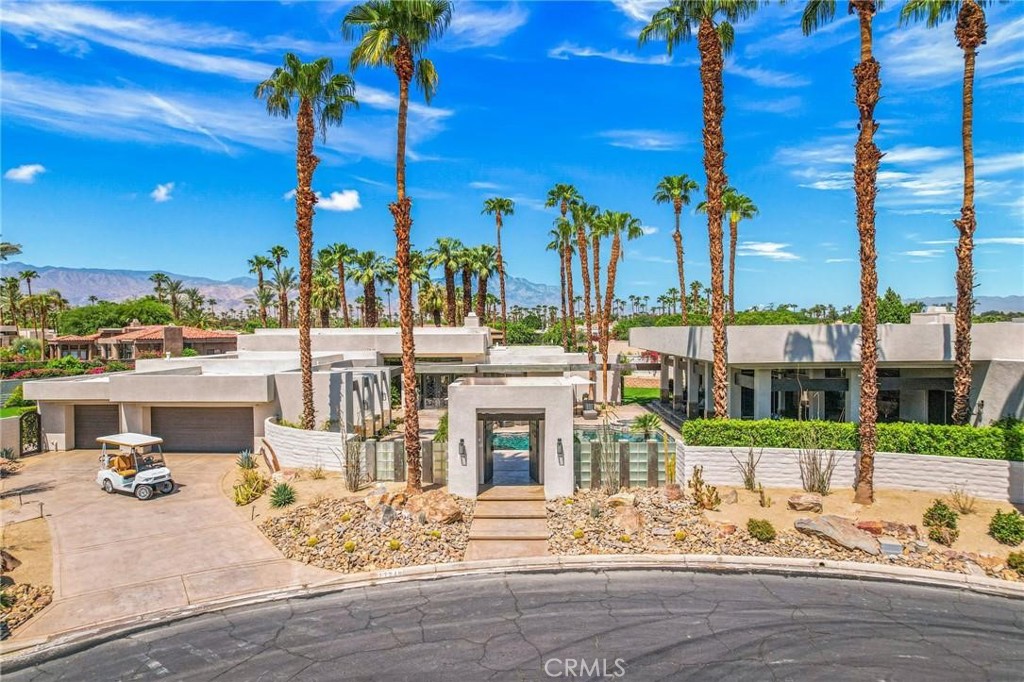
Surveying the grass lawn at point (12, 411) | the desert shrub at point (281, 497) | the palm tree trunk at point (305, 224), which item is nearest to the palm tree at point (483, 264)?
the palm tree trunk at point (305, 224)

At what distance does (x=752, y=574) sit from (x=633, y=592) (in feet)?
11.0

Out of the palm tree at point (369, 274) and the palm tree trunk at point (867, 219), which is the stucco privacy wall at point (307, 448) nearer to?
the palm tree trunk at point (867, 219)

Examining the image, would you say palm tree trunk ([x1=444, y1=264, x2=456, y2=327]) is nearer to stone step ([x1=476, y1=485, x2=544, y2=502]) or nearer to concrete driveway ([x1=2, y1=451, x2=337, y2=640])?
concrete driveway ([x1=2, y1=451, x2=337, y2=640])

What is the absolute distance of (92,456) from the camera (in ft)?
86.4

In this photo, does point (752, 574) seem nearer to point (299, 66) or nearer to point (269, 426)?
point (269, 426)

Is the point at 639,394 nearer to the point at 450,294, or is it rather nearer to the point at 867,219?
the point at 450,294

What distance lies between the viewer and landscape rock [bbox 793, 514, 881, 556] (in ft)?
49.2

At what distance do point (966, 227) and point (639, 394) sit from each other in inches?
1090

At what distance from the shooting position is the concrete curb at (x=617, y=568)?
41.3 ft

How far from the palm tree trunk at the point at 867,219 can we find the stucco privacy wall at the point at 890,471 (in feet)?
3.35

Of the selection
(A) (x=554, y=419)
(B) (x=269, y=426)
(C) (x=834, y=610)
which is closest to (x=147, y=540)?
(B) (x=269, y=426)

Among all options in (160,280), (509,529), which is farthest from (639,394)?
(160,280)

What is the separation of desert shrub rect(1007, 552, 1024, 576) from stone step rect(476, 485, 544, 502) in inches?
480

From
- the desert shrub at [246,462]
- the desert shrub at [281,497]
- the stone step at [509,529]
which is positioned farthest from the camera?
the desert shrub at [246,462]
